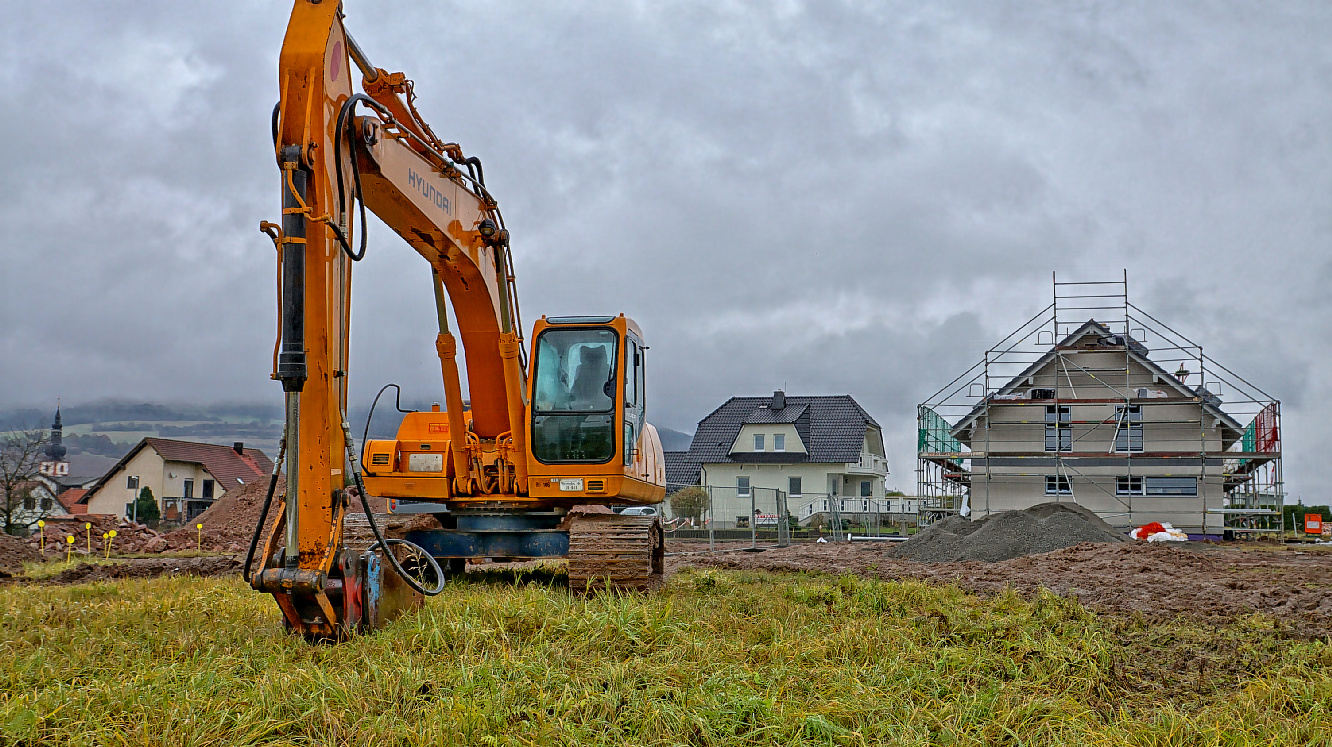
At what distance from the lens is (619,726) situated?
4785 millimetres

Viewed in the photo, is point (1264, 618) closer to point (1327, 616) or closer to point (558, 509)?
point (1327, 616)

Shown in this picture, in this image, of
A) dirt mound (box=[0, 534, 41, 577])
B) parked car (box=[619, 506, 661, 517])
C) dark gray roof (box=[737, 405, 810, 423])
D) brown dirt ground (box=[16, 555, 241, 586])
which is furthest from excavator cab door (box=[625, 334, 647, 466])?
dark gray roof (box=[737, 405, 810, 423])

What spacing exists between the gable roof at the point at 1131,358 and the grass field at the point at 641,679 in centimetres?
2389

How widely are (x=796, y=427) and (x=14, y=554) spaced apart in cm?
3356

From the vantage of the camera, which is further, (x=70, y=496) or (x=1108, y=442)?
(x=70, y=496)

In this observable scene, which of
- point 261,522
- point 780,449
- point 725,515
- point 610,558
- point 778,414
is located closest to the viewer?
point 261,522

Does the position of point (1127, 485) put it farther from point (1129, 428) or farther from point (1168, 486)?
point (1129, 428)

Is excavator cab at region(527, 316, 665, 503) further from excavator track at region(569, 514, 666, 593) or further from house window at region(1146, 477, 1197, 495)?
house window at region(1146, 477, 1197, 495)

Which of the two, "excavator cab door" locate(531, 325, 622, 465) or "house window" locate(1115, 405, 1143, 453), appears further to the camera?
"house window" locate(1115, 405, 1143, 453)

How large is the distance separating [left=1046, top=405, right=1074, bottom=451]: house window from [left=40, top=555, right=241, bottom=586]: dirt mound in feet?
76.0

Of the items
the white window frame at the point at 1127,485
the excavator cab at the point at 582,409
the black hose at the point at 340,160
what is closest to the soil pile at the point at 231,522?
the excavator cab at the point at 582,409

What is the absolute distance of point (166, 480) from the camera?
52219 millimetres

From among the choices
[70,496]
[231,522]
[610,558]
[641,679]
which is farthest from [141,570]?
[70,496]

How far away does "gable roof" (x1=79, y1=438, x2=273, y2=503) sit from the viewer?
5269 centimetres
